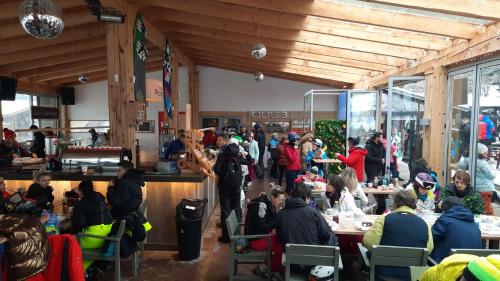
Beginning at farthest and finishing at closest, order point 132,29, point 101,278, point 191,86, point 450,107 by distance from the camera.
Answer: point 191,86
point 132,29
point 450,107
point 101,278

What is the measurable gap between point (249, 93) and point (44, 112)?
24.1 feet

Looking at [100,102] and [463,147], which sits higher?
[100,102]

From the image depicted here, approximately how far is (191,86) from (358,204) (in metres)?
9.64

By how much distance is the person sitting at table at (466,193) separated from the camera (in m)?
4.38

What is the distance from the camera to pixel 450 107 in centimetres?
629

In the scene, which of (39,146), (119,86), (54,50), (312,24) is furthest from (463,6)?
(39,146)

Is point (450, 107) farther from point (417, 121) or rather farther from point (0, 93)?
point (0, 93)

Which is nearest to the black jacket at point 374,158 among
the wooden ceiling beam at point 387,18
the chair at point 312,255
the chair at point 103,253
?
the wooden ceiling beam at point 387,18

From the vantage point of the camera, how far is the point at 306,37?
716 cm

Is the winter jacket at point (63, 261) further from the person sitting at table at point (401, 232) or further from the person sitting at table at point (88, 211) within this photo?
the person sitting at table at point (401, 232)

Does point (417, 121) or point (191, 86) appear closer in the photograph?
point (417, 121)

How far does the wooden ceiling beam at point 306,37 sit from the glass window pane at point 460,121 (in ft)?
3.44

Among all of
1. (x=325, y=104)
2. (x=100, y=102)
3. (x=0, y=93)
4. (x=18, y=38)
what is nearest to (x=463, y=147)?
(x=325, y=104)

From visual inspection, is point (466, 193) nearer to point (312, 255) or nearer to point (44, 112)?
point (312, 255)
